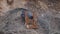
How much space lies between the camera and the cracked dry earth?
155 cm

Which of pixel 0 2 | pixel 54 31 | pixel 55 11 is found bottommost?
pixel 54 31

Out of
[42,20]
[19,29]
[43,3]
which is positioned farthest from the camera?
[43,3]

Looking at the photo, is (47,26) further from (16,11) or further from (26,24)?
(16,11)

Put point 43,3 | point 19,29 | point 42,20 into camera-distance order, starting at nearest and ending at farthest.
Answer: point 19,29
point 42,20
point 43,3

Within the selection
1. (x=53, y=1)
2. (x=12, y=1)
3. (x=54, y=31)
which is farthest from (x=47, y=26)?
(x=12, y=1)

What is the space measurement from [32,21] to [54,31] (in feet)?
0.84

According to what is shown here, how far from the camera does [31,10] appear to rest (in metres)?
1.71

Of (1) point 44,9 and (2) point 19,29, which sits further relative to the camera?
(1) point 44,9

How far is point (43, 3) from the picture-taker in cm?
179

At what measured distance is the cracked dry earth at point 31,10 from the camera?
1552 mm

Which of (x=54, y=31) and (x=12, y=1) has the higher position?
(x=12, y=1)

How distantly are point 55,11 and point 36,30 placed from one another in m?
0.35

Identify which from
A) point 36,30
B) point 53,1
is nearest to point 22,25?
point 36,30

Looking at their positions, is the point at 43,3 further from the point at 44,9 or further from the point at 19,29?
the point at 19,29
